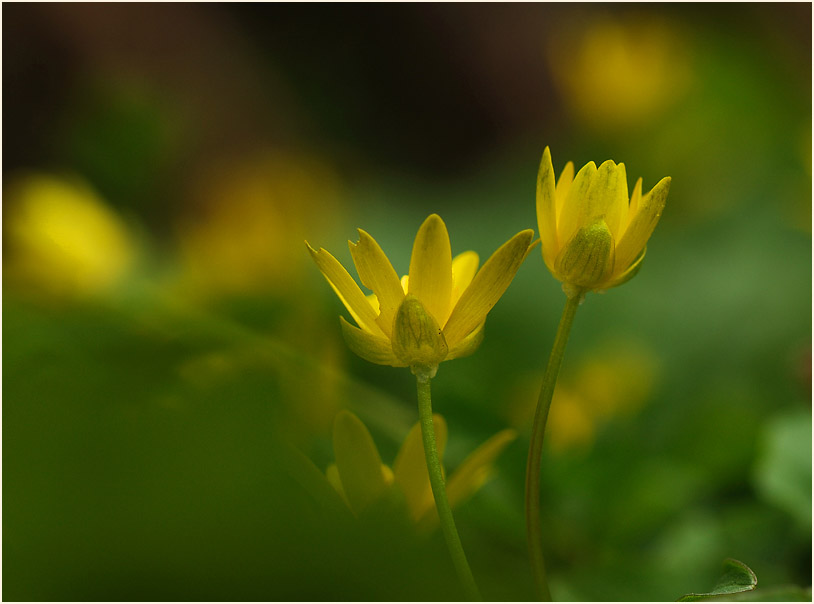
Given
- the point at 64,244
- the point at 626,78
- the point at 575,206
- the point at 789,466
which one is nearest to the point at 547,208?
the point at 575,206

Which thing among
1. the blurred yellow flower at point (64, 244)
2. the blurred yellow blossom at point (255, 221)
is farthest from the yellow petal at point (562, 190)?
the blurred yellow flower at point (64, 244)

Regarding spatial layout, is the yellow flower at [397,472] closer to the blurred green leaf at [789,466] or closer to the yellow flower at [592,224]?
the yellow flower at [592,224]

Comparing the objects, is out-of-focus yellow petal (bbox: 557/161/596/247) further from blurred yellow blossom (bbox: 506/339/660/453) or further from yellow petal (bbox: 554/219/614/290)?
blurred yellow blossom (bbox: 506/339/660/453)

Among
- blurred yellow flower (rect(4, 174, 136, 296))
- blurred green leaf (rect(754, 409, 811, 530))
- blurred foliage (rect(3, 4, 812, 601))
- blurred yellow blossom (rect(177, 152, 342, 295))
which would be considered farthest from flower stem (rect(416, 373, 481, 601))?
blurred yellow flower (rect(4, 174, 136, 296))

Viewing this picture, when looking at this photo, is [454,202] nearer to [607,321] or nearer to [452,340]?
[607,321]

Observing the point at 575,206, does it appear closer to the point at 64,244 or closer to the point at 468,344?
the point at 468,344

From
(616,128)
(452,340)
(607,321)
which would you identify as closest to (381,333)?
(452,340)
